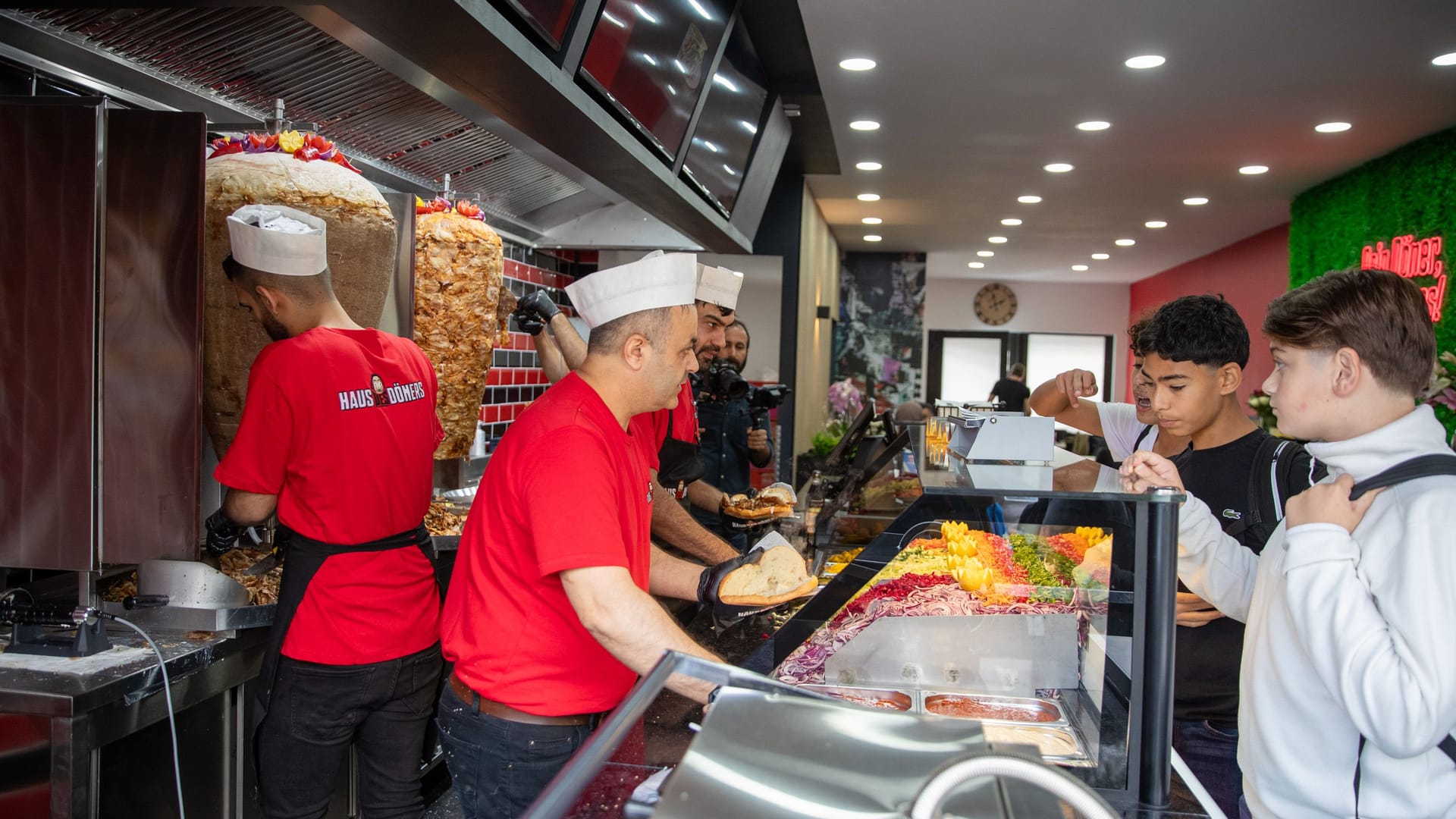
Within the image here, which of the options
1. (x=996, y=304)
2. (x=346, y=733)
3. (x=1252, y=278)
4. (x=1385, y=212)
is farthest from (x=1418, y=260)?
(x=996, y=304)

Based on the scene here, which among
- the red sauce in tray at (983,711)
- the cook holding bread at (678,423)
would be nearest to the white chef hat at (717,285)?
the cook holding bread at (678,423)

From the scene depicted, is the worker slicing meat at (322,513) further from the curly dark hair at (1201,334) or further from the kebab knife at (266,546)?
the curly dark hair at (1201,334)

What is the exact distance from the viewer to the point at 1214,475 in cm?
243

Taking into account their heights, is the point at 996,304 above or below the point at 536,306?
above

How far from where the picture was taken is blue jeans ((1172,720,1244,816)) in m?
2.31

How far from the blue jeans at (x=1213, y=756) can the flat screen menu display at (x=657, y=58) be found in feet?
7.19

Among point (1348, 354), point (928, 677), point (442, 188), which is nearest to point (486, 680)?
point (928, 677)

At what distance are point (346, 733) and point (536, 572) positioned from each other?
111 centimetres

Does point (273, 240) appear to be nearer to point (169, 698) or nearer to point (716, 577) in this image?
point (169, 698)

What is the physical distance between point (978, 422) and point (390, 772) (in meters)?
1.78

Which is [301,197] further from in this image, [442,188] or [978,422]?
[978,422]

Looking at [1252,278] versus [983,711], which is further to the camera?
[1252,278]

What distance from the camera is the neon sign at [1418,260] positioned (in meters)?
6.60

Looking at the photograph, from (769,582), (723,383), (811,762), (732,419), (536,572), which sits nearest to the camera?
(811,762)
